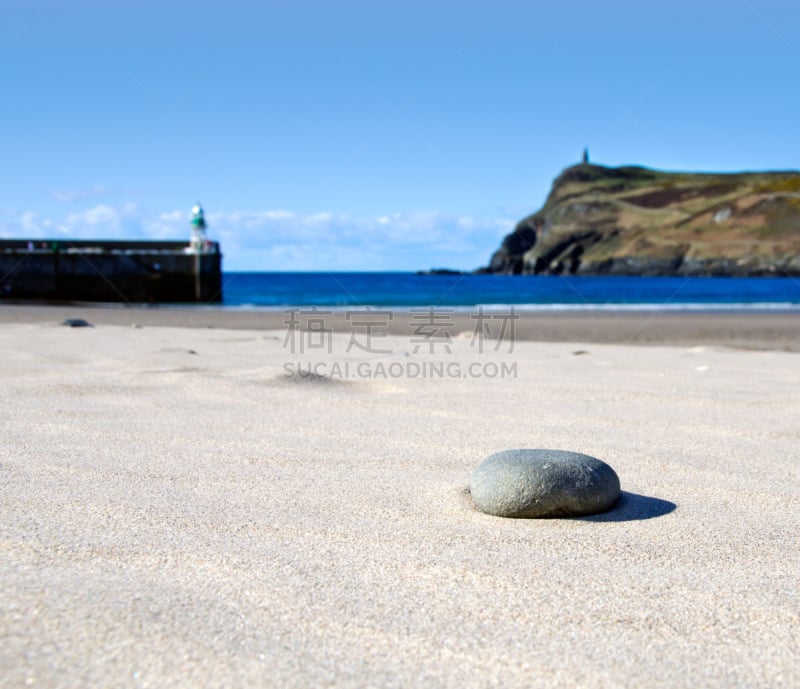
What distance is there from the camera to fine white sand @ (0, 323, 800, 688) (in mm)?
2291

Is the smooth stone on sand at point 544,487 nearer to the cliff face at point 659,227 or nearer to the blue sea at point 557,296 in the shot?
the blue sea at point 557,296

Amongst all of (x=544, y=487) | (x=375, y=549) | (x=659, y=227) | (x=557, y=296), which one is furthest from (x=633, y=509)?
(x=659, y=227)

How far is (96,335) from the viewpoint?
500 inches

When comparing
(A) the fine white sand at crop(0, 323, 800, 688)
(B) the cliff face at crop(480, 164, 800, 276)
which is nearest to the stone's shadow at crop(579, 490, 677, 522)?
(A) the fine white sand at crop(0, 323, 800, 688)

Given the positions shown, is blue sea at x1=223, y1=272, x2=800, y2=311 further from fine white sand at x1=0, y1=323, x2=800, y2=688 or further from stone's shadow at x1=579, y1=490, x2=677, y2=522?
stone's shadow at x1=579, y1=490, x2=677, y2=522

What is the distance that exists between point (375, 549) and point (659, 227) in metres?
114

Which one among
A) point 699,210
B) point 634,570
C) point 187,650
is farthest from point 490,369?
point 699,210

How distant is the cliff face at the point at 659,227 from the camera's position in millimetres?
91000

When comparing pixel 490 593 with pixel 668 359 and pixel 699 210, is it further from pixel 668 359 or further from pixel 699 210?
pixel 699 210

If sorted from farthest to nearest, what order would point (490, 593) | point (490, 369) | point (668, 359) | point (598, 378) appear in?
point (668, 359) < point (490, 369) < point (598, 378) < point (490, 593)

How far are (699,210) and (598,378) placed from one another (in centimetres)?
11160

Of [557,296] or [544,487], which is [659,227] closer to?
[557,296]

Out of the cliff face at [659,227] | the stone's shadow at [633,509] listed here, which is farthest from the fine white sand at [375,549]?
the cliff face at [659,227]

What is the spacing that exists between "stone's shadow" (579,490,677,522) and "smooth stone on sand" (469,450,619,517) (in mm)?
47
